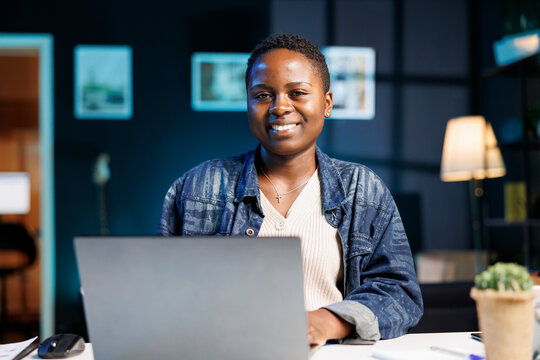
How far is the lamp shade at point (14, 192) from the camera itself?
6.32 meters

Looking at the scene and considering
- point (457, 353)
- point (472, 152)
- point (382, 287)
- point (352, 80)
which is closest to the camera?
point (457, 353)

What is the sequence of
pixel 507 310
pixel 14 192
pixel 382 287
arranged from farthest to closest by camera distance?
pixel 14 192 → pixel 382 287 → pixel 507 310

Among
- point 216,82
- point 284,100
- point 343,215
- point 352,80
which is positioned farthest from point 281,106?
point 352,80

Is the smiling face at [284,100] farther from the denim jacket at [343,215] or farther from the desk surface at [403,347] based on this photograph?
the desk surface at [403,347]

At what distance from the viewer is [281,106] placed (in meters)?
1.39

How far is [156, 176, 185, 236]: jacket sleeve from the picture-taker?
4.87 feet

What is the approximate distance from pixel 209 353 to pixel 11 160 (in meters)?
6.64

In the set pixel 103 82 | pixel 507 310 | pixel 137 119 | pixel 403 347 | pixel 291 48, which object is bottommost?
pixel 403 347

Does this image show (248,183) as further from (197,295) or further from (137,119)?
(137,119)

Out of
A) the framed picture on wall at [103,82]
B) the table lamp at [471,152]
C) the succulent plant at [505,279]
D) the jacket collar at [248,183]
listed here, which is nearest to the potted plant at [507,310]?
the succulent plant at [505,279]

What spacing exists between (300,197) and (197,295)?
2.41ft

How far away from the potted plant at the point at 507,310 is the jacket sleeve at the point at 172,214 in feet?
2.93

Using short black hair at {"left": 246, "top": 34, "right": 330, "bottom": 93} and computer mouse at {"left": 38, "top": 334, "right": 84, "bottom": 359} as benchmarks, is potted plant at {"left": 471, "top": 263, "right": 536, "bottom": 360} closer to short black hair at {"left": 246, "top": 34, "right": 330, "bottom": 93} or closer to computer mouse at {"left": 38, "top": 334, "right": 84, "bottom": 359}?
computer mouse at {"left": 38, "top": 334, "right": 84, "bottom": 359}

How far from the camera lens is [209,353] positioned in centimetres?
80
